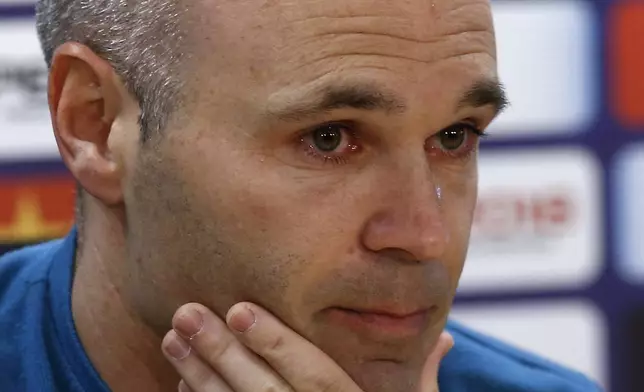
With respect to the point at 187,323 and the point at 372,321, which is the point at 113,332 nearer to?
the point at 187,323

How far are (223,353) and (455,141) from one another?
0.37 m

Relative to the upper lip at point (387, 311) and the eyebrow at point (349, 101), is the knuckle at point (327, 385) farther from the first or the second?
the eyebrow at point (349, 101)

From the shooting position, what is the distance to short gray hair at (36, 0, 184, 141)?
3.94 feet

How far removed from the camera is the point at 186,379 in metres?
1.20

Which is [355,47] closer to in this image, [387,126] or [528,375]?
[387,126]

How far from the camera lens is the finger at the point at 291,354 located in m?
1.16

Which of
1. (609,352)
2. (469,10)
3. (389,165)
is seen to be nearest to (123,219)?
(389,165)

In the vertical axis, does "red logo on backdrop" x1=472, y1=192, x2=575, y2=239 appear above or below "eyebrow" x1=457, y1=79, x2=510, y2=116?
below

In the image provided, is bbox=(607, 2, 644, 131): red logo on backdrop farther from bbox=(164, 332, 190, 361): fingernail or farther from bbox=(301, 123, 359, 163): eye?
bbox=(164, 332, 190, 361): fingernail

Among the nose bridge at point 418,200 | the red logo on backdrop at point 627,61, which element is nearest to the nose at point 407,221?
the nose bridge at point 418,200

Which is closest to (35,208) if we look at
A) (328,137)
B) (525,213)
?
(525,213)

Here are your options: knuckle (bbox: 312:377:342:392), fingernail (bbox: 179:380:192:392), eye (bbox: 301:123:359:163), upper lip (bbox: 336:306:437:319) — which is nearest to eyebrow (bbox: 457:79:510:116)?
eye (bbox: 301:123:359:163)

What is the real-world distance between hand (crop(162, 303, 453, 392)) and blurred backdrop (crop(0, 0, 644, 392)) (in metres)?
1.21

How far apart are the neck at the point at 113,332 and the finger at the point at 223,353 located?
16 centimetres
